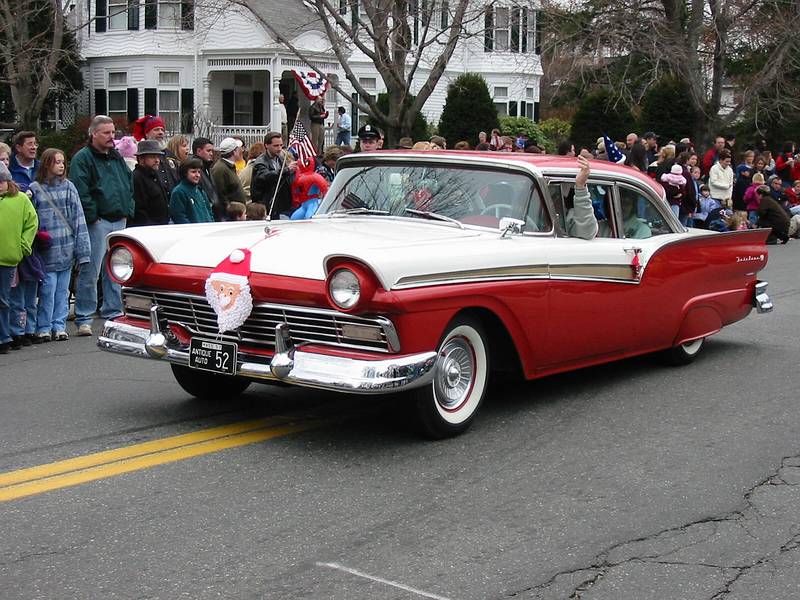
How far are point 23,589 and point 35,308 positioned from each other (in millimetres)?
6053

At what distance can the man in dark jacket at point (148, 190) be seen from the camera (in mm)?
11305

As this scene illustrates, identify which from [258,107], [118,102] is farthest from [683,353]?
[118,102]

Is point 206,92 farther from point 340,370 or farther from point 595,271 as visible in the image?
point 340,370

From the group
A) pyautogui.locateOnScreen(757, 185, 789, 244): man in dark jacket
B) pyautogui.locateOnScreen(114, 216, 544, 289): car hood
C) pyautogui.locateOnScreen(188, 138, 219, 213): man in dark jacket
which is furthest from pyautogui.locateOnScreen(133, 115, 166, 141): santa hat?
pyautogui.locateOnScreen(757, 185, 789, 244): man in dark jacket

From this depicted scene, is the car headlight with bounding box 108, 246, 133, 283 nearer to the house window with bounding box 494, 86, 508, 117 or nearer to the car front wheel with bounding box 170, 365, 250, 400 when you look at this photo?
the car front wheel with bounding box 170, 365, 250, 400

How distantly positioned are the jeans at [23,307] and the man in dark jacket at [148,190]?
1.65 meters

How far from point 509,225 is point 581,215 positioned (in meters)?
0.79

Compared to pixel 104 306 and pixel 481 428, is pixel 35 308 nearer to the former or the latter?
pixel 104 306

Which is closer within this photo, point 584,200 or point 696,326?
point 584,200

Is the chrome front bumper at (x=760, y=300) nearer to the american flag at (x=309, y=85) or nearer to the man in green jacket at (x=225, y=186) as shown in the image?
the man in green jacket at (x=225, y=186)

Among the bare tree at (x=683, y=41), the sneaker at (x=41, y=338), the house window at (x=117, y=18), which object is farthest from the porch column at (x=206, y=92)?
the sneaker at (x=41, y=338)

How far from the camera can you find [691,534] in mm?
5133

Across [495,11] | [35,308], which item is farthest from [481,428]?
[495,11]

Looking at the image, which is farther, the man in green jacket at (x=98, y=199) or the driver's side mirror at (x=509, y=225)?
the man in green jacket at (x=98, y=199)
